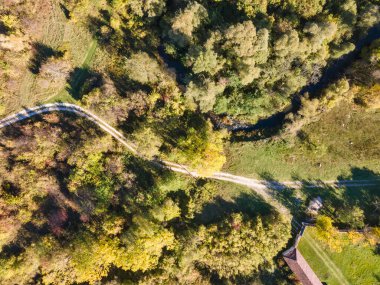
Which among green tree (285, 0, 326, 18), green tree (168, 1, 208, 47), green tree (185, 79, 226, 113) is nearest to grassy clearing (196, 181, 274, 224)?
green tree (185, 79, 226, 113)

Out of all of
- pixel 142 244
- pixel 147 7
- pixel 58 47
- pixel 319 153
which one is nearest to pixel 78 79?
pixel 58 47

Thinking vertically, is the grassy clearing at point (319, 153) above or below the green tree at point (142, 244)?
above

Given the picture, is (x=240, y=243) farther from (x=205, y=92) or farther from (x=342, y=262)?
(x=205, y=92)

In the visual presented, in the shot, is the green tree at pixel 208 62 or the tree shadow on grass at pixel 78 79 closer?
the green tree at pixel 208 62

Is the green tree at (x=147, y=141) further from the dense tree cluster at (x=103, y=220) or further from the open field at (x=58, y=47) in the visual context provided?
the open field at (x=58, y=47)

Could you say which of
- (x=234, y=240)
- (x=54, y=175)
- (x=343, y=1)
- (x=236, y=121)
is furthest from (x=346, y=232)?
(x=54, y=175)

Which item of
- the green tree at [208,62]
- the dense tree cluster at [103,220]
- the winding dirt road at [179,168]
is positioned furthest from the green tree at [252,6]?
the winding dirt road at [179,168]

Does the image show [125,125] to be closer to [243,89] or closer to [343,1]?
[243,89]
